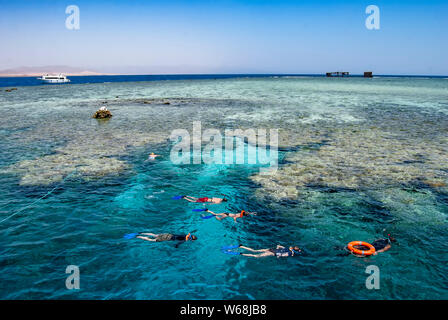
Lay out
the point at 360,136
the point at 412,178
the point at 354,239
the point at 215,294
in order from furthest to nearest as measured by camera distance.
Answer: the point at 360,136
the point at 412,178
the point at 354,239
the point at 215,294

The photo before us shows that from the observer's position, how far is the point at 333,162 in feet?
75.3

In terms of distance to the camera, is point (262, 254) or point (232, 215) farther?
point (232, 215)

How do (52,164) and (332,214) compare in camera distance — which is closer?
(332,214)

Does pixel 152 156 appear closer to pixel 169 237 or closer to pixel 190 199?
pixel 190 199

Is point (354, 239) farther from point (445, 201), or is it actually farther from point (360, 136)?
point (360, 136)


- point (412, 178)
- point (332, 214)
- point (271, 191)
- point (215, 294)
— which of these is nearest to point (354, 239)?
point (332, 214)

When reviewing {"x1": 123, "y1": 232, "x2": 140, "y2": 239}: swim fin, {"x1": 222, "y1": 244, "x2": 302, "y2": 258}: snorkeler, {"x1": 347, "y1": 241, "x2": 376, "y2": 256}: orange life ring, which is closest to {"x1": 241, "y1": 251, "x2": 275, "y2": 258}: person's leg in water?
{"x1": 222, "y1": 244, "x2": 302, "y2": 258}: snorkeler

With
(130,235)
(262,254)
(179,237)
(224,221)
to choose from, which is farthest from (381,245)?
(130,235)

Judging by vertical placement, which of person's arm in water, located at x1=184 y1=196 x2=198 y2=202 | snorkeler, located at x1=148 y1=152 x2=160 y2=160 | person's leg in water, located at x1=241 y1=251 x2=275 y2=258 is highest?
snorkeler, located at x1=148 y1=152 x2=160 y2=160

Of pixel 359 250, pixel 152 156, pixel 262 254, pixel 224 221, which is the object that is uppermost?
pixel 152 156

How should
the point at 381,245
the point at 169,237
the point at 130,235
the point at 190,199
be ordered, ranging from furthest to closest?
1. the point at 190,199
2. the point at 130,235
3. the point at 169,237
4. the point at 381,245

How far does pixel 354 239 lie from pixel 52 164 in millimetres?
23220

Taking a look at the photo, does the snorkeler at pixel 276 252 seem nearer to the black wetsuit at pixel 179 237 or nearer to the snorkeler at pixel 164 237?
the snorkeler at pixel 164 237

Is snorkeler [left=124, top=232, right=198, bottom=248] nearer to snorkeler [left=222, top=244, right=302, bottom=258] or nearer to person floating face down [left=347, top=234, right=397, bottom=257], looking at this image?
snorkeler [left=222, top=244, right=302, bottom=258]
